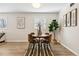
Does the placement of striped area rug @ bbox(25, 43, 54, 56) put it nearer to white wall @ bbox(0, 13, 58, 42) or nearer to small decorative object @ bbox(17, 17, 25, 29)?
white wall @ bbox(0, 13, 58, 42)

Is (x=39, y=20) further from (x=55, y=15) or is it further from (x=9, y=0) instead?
(x=9, y=0)

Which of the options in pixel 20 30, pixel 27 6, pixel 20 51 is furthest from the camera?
pixel 20 30

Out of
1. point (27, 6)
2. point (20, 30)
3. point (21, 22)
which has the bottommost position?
point (20, 30)

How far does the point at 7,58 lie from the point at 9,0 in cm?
37

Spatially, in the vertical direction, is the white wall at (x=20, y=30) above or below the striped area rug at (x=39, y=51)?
above

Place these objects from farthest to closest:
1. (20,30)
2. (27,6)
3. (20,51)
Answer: (20,30)
(27,6)
(20,51)

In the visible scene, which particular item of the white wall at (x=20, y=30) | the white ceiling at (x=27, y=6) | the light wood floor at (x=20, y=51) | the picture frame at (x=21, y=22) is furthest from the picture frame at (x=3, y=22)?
the light wood floor at (x=20, y=51)

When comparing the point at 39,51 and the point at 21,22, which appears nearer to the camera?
the point at 39,51

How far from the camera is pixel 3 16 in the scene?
896cm

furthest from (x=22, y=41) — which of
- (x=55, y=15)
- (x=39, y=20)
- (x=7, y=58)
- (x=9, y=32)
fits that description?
(x=7, y=58)

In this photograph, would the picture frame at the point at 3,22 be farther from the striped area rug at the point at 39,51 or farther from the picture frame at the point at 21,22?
the striped area rug at the point at 39,51

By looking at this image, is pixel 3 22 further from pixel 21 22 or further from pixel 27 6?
pixel 27 6

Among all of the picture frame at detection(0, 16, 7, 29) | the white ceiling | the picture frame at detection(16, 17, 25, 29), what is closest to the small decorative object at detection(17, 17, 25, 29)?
the picture frame at detection(16, 17, 25, 29)

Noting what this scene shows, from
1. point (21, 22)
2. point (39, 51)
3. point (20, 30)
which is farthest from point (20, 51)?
point (21, 22)
